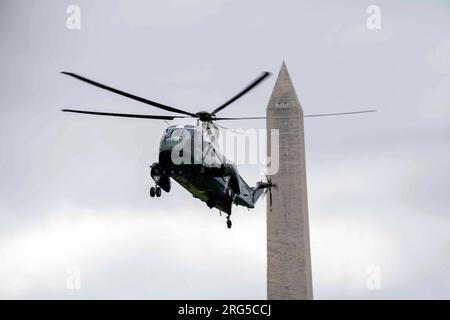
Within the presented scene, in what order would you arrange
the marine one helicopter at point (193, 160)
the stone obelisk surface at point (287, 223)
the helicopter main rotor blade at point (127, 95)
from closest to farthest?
the helicopter main rotor blade at point (127, 95) → the marine one helicopter at point (193, 160) → the stone obelisk surface at point (287, 223)

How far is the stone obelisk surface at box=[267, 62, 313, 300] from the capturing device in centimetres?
6197

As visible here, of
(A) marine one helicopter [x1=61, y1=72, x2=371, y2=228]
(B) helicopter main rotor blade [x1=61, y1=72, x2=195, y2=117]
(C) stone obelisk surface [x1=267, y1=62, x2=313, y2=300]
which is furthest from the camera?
(C) stone obelisk surface [x1=267, y1=62, x2=313, y2=300]

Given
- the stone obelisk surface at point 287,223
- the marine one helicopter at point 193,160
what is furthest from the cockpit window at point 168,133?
the stone obelisk surface at point 287,223

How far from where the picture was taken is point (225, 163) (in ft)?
111

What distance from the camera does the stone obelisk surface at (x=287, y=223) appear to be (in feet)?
203

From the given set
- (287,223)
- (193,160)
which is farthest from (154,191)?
(287,223)

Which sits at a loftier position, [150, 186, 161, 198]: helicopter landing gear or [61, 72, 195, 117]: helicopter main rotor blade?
[61, 72, 195, 117]: helicopter main rotor blade

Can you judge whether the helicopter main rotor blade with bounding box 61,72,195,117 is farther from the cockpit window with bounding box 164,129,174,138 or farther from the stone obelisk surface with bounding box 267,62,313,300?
the stone obelisk surface with bounding box 267,62,313,300

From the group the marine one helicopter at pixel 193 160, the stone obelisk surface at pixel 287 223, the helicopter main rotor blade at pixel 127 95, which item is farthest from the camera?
the stone obelisk surface at pixel 287 223

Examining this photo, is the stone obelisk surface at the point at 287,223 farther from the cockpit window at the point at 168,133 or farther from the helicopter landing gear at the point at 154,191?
the helicopter landing gear at the point at 154,191

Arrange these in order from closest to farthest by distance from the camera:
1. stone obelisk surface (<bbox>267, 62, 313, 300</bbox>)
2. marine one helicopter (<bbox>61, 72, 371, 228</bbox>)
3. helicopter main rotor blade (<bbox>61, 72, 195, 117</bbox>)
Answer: helicopter main rotor blade (<bbox>61, 72, 195, 117</bbox>) < marine one helicopter (<bbox>61, 72, 371, 228</bbox>) < stone obelisk surface (<bbox>267, 62, 313, 300</bbox>)

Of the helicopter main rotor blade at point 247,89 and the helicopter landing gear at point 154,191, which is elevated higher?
the helicopter main rotor blade at point 247,89

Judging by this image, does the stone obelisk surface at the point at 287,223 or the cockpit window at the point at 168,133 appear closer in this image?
the cockpit window at the point at 168,133

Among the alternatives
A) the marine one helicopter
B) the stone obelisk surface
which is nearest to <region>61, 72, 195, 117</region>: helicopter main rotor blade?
the marine one helicopter
